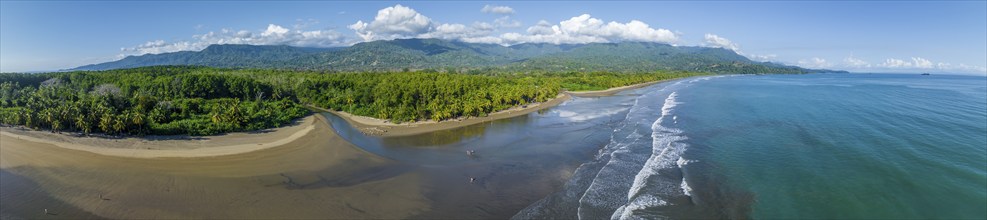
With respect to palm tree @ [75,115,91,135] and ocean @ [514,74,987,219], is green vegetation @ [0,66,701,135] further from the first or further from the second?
ocean @ [514,74,987,219]

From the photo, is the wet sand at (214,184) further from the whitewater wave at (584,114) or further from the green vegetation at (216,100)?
→ the whitewater wave at (584,114)

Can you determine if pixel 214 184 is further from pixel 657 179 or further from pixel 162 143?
pixel 657 179

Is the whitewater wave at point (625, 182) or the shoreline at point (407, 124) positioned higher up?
the shoreline at point (407, 124)

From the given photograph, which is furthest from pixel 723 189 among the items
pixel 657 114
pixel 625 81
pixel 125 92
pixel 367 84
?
pixel 625 81

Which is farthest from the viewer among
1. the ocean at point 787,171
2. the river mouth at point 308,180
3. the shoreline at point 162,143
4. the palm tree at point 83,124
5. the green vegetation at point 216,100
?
the green vegetation at point 216,100

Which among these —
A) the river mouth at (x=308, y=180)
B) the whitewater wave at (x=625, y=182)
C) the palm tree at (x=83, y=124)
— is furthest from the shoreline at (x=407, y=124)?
the palm tree at (x=83, y=124)

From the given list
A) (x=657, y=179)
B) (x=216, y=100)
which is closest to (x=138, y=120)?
(x=216, y=100)

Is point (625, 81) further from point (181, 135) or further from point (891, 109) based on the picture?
point (181, 135)
